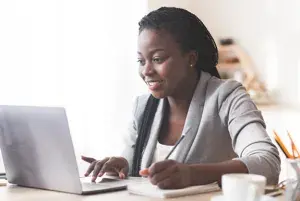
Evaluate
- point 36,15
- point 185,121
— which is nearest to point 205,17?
point 36,15

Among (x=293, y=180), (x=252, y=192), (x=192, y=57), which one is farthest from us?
(x=192, y=57)

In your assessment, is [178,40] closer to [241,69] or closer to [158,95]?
[158,95]

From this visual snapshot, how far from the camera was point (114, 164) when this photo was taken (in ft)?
5.72

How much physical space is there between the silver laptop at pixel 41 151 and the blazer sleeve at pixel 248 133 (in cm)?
35

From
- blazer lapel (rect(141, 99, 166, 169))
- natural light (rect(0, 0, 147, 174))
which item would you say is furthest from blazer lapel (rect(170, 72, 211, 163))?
natural light (rect(0, 0, 147, 174))

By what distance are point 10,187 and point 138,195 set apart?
0.39 metres

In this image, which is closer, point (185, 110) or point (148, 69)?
point (148, 69)

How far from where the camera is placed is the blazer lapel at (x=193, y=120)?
1.77 m

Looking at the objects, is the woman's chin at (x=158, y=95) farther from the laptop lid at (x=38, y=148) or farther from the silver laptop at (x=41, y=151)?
the laptop lid at (x=38, y=148)

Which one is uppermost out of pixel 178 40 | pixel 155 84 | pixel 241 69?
pixel 178 40

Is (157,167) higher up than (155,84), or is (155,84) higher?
(155,84)

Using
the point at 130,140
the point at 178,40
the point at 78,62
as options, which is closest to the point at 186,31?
the point at 178,40

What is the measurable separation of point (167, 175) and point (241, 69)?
7.23 ft

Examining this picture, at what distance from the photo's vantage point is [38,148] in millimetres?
1496
